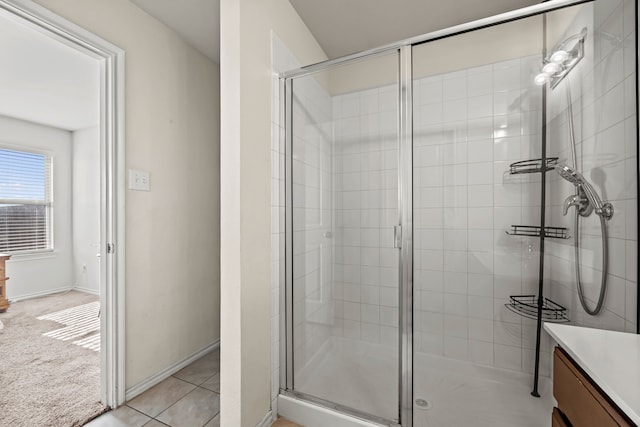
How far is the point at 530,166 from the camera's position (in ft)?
4.58

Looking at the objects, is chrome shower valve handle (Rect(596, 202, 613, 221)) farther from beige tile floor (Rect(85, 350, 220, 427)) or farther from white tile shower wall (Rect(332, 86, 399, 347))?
beige tile floor (Rect(85, 350, 220, 427))

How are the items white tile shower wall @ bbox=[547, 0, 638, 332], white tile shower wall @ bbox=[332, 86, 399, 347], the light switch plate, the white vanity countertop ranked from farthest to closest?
the light switch plate → white tile shower wall @ bbox=[332, 86, 399, 347] → white tile shower wall @ bbox=[547, 0, 638, 332] → the white vanity countertop

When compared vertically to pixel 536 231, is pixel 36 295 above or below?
below

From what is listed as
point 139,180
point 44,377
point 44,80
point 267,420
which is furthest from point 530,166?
point 44,80

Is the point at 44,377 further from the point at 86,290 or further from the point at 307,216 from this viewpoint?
the point at 86,290

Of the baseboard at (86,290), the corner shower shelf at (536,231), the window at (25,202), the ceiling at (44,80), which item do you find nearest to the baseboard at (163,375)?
the ceiling at (44,80)

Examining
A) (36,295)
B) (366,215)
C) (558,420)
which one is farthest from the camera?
(36,295)

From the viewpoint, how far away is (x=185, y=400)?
5.87 ft

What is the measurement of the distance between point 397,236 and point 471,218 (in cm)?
39

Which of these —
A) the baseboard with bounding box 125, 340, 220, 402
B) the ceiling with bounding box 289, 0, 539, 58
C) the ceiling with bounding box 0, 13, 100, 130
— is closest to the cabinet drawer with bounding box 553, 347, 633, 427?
the ceiling with bounding box 289, 0, 539, 58

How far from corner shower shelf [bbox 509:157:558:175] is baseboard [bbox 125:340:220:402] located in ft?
8.07

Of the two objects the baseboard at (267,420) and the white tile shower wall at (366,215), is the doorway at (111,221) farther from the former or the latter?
the white tile shower wall at (366,215)

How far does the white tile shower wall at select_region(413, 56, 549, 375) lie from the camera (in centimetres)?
146

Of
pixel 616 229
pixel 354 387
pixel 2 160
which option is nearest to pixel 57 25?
pixel 354 387
